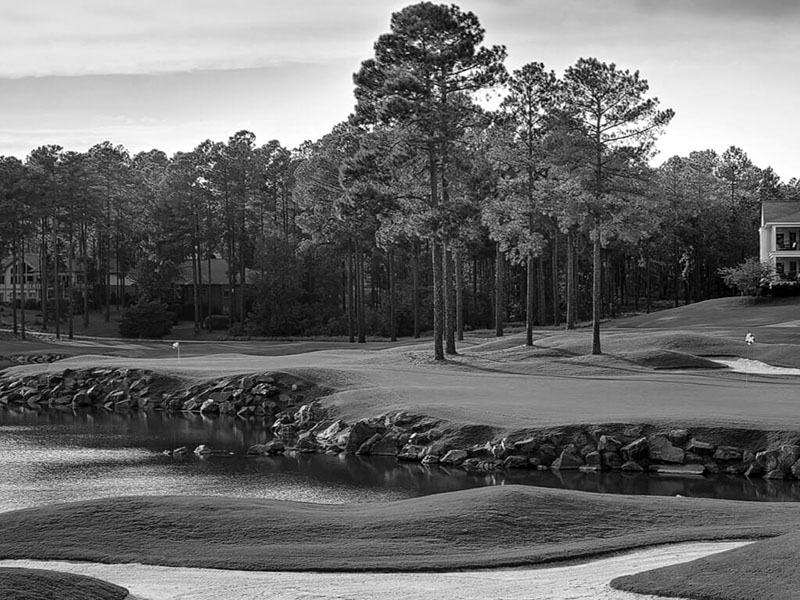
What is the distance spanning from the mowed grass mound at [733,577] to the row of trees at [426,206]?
34643mm

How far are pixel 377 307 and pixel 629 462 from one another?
69.6 m

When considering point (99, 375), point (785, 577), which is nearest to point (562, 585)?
point (785, 577)

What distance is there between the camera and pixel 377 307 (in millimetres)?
96938

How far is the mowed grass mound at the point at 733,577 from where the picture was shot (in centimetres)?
1088

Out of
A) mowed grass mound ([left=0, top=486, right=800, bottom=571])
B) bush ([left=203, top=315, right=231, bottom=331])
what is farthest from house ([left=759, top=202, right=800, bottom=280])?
mowed grass mound ([left=0, top=486, right=800, bottom=571])

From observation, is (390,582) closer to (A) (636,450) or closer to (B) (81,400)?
(A) (636,450)

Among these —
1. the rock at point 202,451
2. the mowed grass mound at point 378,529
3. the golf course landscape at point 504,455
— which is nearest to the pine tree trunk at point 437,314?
the golf course landscape at point 504,455

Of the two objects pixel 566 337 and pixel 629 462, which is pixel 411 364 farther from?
pixel 629 462

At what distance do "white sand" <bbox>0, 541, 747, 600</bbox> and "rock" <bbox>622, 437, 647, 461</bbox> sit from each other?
13536 millimetres

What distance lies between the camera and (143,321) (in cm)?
8525

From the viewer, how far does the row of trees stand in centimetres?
4744

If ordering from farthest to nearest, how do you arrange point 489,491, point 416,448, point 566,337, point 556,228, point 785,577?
point 556,228 → point 566,337 → point 416,448 → point 489,491 → point 785,577

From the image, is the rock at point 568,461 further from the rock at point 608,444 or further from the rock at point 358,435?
the rock at point 358,435

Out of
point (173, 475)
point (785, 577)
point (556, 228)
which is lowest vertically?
point (173, 475)
